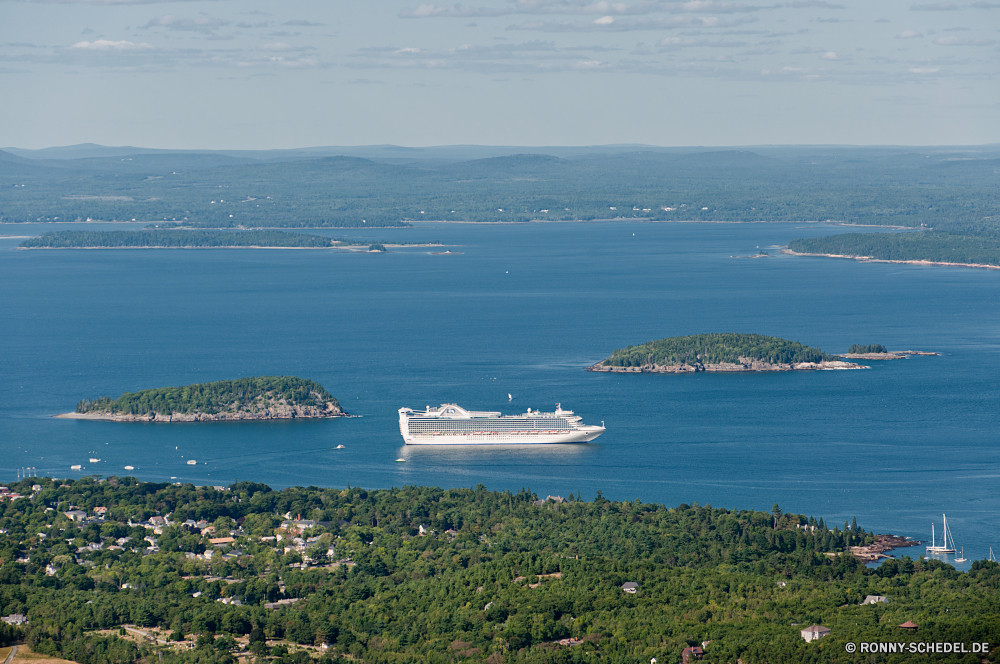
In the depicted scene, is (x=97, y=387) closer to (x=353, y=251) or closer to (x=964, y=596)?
(x=964, y=596)

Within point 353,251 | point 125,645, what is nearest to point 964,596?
point 125,645

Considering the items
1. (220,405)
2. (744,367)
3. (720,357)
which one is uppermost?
(720,357)

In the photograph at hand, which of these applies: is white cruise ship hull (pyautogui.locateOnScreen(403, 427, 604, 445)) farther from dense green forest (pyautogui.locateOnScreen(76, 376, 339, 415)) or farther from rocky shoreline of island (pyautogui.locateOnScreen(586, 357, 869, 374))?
rocky shoreline of island (pyautogui.locateOnScreen(586, 357, 869, 374))

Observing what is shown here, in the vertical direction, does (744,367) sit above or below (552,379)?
below

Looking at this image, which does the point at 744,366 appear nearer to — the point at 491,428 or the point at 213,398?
the point at 491,428

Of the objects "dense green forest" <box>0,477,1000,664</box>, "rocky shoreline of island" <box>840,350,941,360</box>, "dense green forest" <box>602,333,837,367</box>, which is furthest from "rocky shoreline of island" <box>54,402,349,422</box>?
"rocky shoreline of island" <box>840,350,941,360</box>

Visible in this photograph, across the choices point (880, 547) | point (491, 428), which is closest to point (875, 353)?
point (491, 428)
